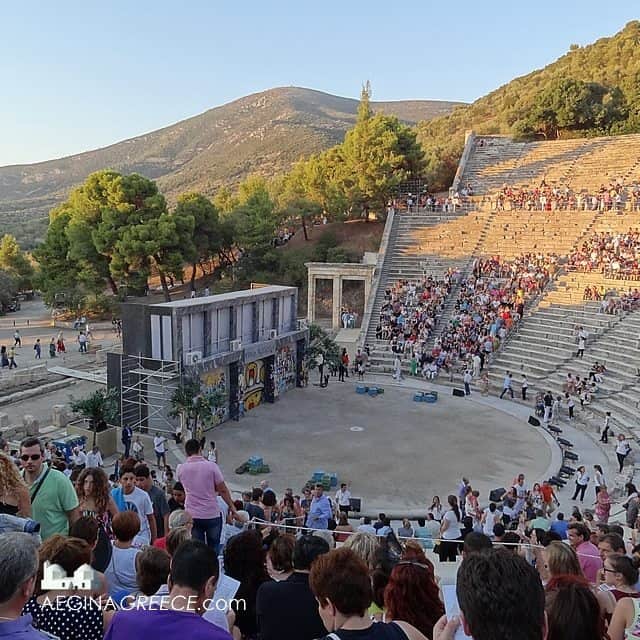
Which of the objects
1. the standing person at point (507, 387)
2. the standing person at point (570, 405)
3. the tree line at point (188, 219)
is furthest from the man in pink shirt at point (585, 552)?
the tree line at point (188, 219)

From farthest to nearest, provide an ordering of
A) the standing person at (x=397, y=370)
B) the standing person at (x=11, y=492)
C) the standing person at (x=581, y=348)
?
the standing person at (x=397, y=370)
the standing person at (x=581, y=348)
the standing person at (x=11, y=492)

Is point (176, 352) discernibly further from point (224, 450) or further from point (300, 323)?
point (300, 323)

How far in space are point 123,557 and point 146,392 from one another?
14.0m

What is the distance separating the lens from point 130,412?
60.7 feet

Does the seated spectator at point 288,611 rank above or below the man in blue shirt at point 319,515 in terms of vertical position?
above

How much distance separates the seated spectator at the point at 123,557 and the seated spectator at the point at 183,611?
58.2 inches

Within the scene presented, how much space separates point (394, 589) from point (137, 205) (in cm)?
4184

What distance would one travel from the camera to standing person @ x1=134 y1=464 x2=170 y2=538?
285 inches

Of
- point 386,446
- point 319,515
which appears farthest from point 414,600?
point 386,446

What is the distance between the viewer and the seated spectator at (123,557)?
15.7 feet

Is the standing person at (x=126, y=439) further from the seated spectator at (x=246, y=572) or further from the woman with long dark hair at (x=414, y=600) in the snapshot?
the woman with long dark hair at (x=414, y=600)

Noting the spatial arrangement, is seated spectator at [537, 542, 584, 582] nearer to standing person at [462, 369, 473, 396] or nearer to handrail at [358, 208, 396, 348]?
standing person at [462, 369, 473, 396]

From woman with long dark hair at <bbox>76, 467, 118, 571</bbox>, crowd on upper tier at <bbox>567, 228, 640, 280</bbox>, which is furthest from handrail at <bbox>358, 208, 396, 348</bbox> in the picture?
woman with long dark hair at <bbox>76, 467, 118, 571</bbox>

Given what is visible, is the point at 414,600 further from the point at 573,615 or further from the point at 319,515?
the point at 319,515
